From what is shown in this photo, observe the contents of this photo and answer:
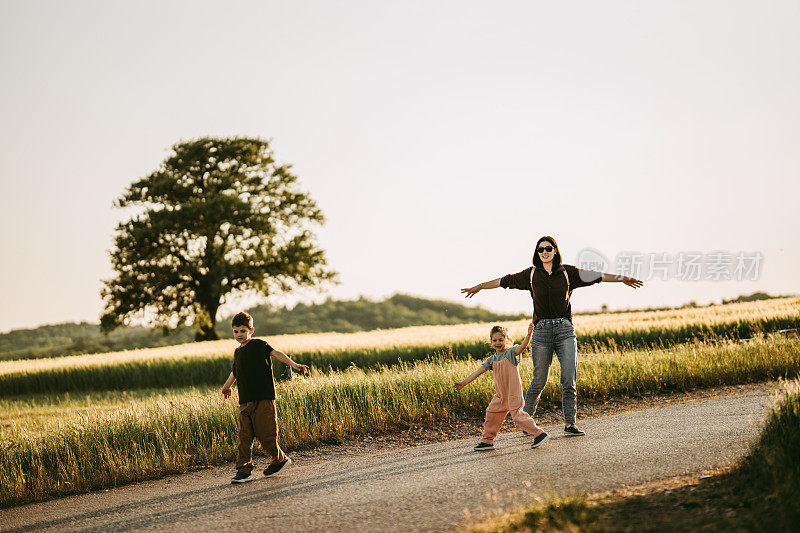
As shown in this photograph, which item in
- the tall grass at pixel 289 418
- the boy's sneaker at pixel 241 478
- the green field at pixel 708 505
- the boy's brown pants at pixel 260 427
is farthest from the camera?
the tall grass at pixel 289 418

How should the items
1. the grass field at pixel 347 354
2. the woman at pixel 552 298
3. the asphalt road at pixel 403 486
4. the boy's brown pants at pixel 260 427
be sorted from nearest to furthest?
the asphalt road at pixel 403 486, the boy's brown pants at pixel 260 427, the woman at pixel 552 298, the grass field at pixel 347 354

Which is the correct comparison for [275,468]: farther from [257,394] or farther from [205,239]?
[205,239]

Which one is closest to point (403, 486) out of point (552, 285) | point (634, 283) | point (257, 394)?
point (257, 394)

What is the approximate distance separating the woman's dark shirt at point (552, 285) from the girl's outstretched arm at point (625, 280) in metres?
0.09

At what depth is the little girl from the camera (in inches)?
342

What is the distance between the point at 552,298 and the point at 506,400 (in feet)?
5.03

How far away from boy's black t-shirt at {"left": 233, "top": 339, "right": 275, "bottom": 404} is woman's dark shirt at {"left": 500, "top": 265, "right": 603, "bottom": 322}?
3.41m

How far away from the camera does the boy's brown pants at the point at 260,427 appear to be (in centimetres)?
815

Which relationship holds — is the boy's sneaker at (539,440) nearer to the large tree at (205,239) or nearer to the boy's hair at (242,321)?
the boy's hair at (242,321)

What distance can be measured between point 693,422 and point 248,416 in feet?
21.0

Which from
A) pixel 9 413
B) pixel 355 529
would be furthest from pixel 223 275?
pixel 355 529

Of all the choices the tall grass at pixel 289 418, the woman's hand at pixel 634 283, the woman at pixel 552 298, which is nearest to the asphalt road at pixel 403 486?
the tall grass at pixel 289 418

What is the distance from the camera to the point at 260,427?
8.18 meters

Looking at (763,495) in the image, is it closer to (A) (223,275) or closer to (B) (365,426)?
(B) (365,426)
